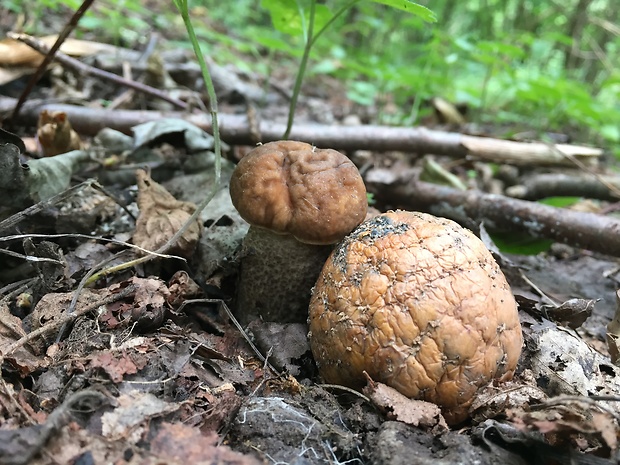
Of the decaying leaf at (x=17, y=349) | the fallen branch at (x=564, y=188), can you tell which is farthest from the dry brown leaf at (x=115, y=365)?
the fallen branch at (x=564, y=188)

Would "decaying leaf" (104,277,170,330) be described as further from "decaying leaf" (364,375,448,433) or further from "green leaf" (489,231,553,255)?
"green leaf" (489,231,553,255)

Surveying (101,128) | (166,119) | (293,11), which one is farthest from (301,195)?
(101,128)

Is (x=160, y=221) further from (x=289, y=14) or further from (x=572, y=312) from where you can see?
(x=572, y=312)

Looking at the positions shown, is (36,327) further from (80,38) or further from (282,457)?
(80,38)

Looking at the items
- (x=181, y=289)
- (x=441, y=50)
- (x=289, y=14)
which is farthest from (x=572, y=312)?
(x=441, y=50)

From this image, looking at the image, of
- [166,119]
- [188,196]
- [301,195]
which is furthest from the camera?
[166,119]

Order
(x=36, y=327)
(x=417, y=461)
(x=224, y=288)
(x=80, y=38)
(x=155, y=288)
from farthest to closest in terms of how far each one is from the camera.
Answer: (x=80, y=38)
(x=224, y=288)
(x=155, y=288)
(x=36, y=327)
(x=417, y=461)

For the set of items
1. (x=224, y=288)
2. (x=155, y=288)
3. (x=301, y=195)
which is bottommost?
(x=224, y=288)
